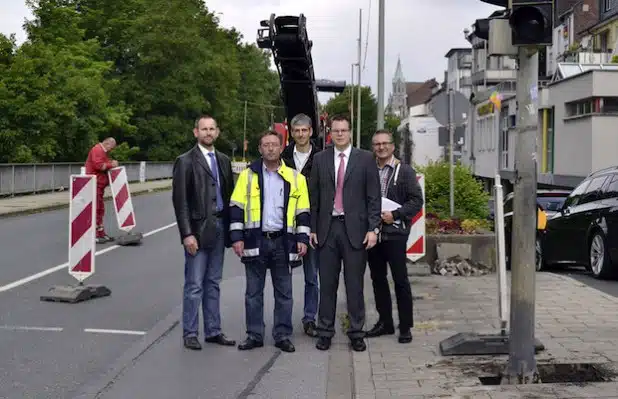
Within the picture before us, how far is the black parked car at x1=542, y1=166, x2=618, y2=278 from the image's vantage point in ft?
43.2

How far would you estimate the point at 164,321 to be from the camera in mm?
8875

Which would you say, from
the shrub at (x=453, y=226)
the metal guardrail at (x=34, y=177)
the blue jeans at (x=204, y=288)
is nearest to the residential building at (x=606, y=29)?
→ the metal guardrail at (x=34, y=177)

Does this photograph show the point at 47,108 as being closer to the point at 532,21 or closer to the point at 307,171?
the point at 307,171

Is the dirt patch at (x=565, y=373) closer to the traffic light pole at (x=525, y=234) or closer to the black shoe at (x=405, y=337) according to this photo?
the traffic light pole at (x=525, y=234)

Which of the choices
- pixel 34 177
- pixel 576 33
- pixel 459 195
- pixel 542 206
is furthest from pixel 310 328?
pixel 576 33

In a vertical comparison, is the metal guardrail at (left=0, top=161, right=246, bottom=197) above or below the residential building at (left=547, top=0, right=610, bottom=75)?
below

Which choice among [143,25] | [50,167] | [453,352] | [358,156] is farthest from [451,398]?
[143,25]

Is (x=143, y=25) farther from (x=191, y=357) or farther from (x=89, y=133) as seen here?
(x=191, y=357)

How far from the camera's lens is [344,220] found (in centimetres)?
745

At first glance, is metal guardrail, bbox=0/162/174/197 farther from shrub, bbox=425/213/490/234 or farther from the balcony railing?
the balcony railing

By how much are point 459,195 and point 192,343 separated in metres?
8.45

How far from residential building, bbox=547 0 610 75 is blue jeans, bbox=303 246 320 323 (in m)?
41.5

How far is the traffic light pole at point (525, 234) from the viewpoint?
20.7 feet

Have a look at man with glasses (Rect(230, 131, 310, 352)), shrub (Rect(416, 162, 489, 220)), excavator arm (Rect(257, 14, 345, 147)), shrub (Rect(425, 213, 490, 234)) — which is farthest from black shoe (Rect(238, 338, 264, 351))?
shrub (Rect(416, 162, 489, 220))
